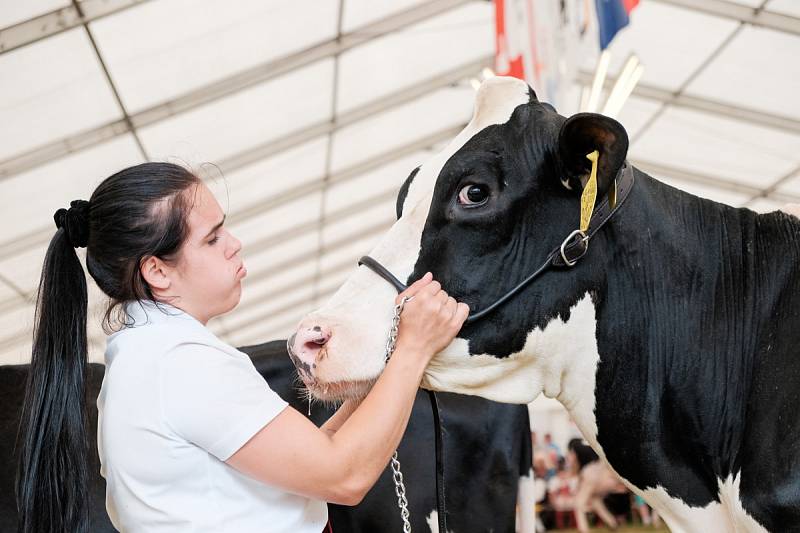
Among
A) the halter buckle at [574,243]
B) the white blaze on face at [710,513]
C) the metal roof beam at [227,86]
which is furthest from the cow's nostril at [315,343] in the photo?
the metal roof beam at [227,86]

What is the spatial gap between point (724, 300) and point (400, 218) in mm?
701

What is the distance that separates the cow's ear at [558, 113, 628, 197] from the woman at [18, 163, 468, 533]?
0.36m

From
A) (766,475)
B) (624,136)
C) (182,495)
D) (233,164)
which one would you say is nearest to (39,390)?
(182,495)

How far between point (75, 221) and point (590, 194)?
1032mm

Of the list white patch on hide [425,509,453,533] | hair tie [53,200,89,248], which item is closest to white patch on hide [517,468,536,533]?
white patch on hide [425,509,453,533]

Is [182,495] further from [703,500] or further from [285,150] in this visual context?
[285,150]

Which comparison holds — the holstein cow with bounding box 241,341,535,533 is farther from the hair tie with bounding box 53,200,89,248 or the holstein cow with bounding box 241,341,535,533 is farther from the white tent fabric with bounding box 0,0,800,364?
the white tent fabric with bounding box 0,0,800,364

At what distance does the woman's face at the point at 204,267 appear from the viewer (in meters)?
1.67

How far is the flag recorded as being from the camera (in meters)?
4.33

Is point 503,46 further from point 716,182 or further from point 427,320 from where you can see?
point 716,182

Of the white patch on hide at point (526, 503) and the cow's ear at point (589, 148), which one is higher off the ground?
the cow's ear at point (589, 148)

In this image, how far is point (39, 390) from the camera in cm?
166

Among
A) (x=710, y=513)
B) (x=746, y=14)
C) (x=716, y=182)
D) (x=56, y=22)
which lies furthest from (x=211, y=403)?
(x=716, y=182)

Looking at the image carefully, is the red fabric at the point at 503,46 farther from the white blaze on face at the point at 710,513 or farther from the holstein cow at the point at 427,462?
the white blaze on face at the point at 710,513
